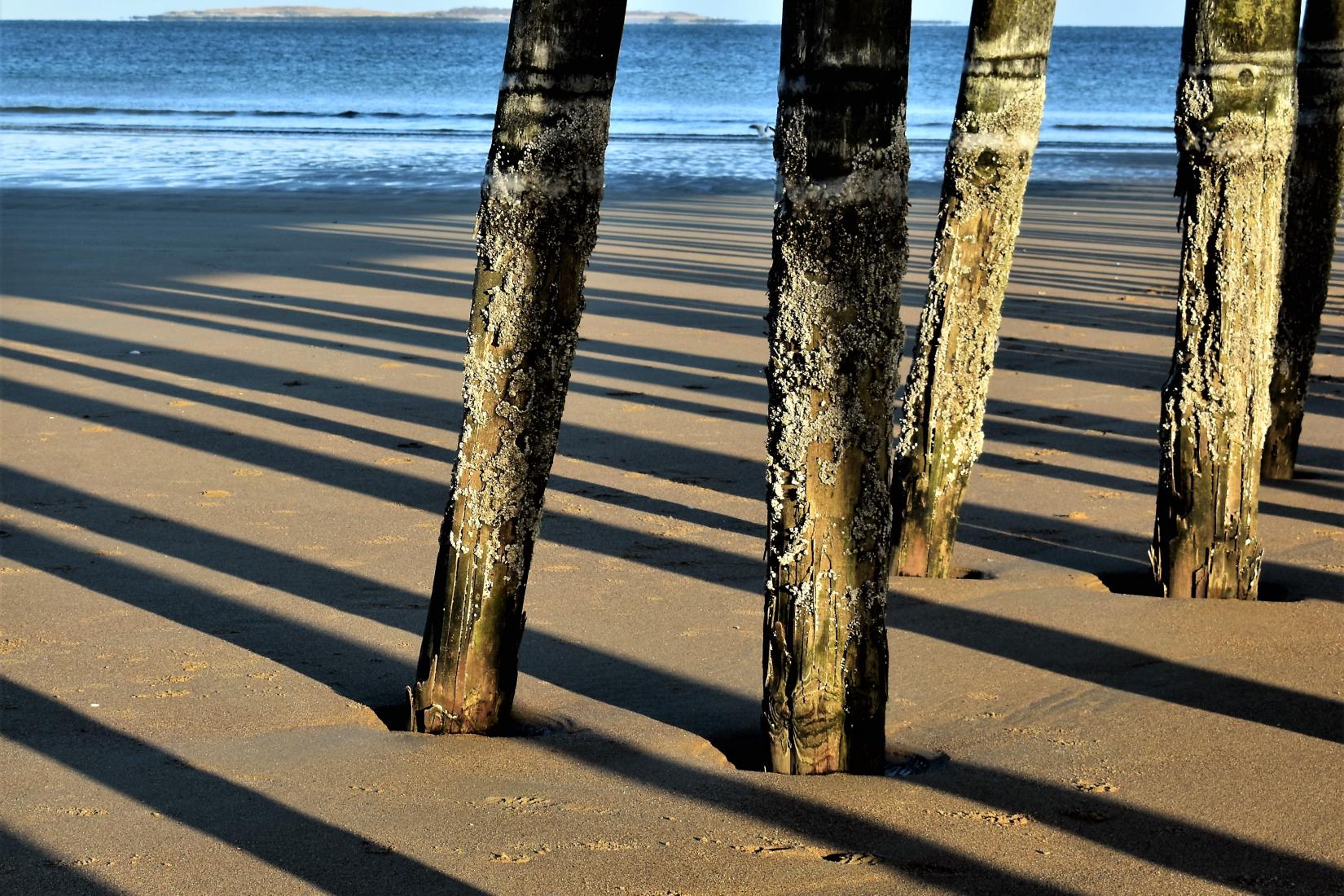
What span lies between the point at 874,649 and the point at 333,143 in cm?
2744

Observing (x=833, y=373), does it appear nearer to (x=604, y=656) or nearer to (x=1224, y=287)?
(x=604, y=656)

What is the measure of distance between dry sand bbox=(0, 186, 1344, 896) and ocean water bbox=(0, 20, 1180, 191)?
13.2 meters

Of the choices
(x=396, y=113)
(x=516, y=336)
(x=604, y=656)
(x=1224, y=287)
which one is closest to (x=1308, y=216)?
(x=1224, y=287)

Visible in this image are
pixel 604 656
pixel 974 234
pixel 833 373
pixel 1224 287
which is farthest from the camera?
pixel 974 234

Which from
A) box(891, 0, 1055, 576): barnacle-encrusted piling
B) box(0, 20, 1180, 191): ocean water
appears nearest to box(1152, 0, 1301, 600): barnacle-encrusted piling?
box(891, 0, 1055, 576): barnacle-encrusted piling

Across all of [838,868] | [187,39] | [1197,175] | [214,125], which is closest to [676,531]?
[1197,175]

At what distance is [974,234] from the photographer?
16.5ft

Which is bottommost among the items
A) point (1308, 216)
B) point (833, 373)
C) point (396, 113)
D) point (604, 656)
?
point (604, 656)

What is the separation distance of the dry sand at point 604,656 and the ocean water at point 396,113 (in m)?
13.2

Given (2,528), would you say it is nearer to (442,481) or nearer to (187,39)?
(442,481)

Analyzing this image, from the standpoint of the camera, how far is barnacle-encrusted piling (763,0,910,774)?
325 centimetres

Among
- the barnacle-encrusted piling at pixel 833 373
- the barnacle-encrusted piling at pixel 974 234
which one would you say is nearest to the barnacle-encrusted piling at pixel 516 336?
the barnacle-encrusted piling at pixel 833 373

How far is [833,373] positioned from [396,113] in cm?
4025

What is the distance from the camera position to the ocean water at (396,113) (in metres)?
23.0
